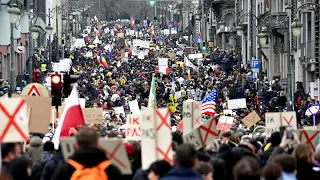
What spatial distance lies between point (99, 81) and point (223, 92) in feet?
38.6

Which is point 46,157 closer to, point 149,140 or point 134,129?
point 149,140

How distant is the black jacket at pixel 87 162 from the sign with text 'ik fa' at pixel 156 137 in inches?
31.2

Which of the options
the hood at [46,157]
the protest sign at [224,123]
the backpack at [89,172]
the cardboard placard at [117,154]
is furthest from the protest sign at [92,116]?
the backpack at [89,172]

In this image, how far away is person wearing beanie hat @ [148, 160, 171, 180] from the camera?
10.8m

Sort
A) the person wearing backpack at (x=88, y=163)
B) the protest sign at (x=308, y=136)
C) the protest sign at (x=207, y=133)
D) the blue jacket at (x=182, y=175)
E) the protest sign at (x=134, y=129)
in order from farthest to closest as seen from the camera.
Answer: the protest sign at (x=134, y=129), the protest sign at (x=207, y=133), the protest sign at (x=308, y=136), the person wearing backpack at (x=88, y=163), the blue jacket at (x=182, y=175)

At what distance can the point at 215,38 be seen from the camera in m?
102

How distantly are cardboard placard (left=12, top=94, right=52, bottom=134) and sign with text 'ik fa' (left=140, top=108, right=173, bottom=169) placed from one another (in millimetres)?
6699

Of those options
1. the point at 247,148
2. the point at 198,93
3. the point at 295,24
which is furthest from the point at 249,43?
the point at 247,148

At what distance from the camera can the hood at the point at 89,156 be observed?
10.6 meters

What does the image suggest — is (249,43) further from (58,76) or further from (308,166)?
(308,166)

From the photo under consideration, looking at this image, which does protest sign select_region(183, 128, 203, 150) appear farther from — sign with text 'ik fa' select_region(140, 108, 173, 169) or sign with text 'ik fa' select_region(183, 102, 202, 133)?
sign with text 'ik fa' select_region(140, 108, 173, 169)

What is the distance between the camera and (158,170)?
10.8 metres

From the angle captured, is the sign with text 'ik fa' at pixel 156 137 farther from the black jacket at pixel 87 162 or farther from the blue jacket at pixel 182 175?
the blue jacket at pixel 182 175

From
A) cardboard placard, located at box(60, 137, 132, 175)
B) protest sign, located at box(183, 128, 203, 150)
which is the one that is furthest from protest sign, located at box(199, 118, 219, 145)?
cardboard placard, located at box(60, 137, 132, 175)
